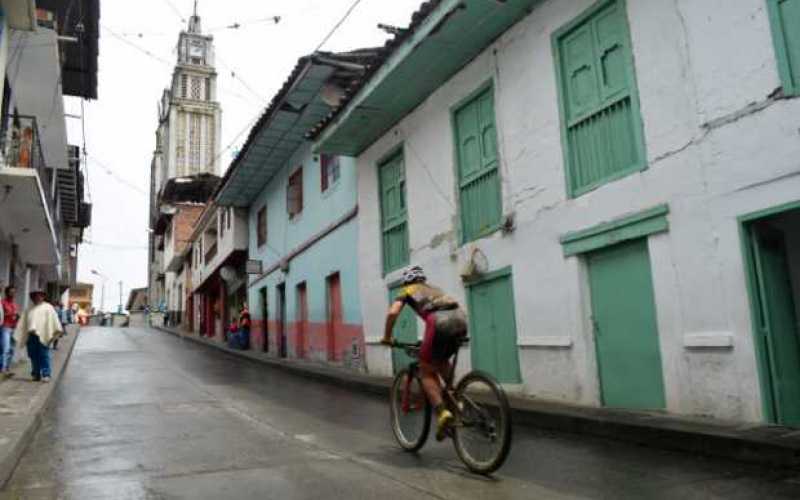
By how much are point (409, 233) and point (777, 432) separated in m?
7.75

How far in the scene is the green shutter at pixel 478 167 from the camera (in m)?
10.0

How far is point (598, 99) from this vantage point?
8.04 metres

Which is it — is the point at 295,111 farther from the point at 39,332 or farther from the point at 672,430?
the point at 672,430

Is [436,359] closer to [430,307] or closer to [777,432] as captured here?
[430,307]

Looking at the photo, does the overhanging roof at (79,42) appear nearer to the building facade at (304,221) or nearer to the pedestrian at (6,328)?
the building facade at (304,221)

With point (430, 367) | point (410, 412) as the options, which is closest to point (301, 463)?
point (410, 412)

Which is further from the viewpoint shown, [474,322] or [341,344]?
[341,344]

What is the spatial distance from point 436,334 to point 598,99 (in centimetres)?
403

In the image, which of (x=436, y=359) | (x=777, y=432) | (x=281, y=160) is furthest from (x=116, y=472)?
(x=281, y=160)

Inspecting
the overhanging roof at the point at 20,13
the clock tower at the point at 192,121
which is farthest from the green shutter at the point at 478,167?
the clock tower at the point at 192,121

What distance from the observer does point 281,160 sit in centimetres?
1975

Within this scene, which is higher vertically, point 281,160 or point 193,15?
point 193,15

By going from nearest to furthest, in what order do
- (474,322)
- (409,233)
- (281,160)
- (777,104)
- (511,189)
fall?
(777,104)
(511,189)
(474,322)
(409,233)
(281,160)

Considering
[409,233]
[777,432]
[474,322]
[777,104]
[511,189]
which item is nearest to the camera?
[777,432]
